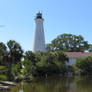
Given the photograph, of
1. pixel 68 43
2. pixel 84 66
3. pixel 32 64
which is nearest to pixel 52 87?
pixel 32 64

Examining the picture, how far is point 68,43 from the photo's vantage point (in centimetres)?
6650

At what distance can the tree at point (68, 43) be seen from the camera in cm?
6600

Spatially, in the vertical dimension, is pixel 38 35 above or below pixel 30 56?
above

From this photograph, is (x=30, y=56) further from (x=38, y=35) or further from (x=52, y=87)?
(x=52, y=87)

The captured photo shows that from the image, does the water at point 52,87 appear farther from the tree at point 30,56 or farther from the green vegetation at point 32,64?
the tree at point 30,56

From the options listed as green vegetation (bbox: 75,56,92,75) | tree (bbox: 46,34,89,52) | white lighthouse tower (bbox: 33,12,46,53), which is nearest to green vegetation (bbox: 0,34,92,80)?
green vegetation (bbox: 75,56,92,75)

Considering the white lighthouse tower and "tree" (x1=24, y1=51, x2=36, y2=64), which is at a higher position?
the white lighthouse tower

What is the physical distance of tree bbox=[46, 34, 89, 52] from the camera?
6600 cm

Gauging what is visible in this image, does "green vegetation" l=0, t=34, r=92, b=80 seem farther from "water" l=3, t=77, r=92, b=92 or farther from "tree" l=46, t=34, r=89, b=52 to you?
"tree" l=46, t=34, r=89, b=52

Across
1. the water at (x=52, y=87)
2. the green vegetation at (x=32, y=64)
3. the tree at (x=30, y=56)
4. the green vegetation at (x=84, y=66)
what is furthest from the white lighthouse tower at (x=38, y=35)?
the water at (x=52, y=87)

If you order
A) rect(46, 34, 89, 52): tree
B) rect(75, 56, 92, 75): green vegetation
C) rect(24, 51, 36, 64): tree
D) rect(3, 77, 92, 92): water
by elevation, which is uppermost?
rect(46, 34, 89, 52): tree

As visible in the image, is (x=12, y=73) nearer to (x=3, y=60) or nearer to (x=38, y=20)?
(x=3, y=60)

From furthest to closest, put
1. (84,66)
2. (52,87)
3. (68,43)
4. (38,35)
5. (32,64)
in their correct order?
(68,43) < (38,35) < (84,66) < (32,64) < (52,87)

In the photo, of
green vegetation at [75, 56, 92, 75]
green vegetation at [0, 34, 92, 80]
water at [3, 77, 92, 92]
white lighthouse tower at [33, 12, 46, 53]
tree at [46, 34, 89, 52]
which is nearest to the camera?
water at [3, 77, 92, 92]
